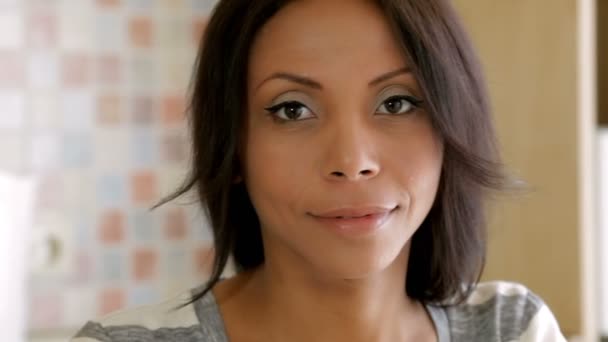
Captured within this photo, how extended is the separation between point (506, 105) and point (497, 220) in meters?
0.15

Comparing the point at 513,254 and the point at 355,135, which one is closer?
the point at 355,135

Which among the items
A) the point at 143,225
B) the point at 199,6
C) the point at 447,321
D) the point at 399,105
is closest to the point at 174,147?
the point at 143,225

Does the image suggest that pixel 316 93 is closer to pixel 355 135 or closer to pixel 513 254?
pixel 355 135

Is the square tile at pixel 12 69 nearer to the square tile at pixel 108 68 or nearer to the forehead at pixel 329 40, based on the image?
the square tile at pixel 108 68

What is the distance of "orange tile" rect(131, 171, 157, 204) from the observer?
2.09m

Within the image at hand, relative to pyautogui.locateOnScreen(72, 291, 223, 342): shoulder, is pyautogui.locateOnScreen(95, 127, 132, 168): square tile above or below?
above

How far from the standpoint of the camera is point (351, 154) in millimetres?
902

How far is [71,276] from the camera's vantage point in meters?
2.05

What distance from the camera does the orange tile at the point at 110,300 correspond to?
2086mm

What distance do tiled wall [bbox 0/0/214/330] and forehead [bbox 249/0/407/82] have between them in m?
1.16

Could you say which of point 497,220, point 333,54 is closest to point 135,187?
point 497,220

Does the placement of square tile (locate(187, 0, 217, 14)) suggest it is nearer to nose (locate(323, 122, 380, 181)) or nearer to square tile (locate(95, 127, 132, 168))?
square tile (locate(95, 127, 132, 168))

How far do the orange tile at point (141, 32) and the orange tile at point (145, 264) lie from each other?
411 mm

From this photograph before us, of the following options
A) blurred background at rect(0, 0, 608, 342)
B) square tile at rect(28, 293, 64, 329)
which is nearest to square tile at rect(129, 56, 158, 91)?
blurred background at rect(0, 0, 608, 342)
